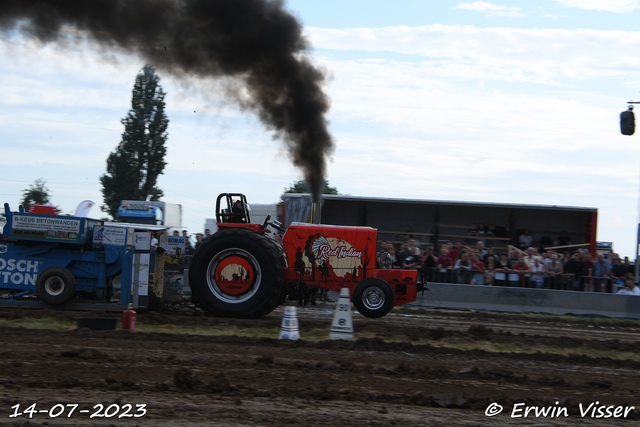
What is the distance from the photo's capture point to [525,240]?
1711 cm

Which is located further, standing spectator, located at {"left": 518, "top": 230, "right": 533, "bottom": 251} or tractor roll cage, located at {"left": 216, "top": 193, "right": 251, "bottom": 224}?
standing spectator, located at {"left": 518, "top": 230, "right": 533, "bottom": 251}

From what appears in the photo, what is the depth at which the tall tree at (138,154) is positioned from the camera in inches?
1857

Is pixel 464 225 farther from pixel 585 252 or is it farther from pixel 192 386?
pixel 192 386

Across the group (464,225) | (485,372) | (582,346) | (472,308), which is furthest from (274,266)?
(464,225)

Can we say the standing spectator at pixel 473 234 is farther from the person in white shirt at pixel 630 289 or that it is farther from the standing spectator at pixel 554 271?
the person in white shirt at pixel 630 289

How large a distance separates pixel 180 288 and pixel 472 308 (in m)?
6.54

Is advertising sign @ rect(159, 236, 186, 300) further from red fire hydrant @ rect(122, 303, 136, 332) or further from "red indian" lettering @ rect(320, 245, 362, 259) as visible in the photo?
"red indian" lettering @ rect(320, 245, 362, 259)

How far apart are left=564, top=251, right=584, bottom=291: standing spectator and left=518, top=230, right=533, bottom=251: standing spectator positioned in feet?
9.52

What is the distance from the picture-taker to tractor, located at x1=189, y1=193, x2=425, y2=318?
368 inches

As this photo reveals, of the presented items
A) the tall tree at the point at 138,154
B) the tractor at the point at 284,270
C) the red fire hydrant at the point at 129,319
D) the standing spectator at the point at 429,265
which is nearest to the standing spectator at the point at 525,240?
the standing spectator at the point at 429,265

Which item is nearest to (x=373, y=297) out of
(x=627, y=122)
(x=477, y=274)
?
(x=477, y=274)

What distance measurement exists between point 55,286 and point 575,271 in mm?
10699

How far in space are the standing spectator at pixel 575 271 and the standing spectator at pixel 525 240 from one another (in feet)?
9.52

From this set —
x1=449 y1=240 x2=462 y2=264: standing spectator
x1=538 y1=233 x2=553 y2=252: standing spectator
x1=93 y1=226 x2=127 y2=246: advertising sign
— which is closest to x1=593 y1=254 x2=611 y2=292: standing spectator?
x1=538 y1=233 x2=553 y2=252: standing spectator
